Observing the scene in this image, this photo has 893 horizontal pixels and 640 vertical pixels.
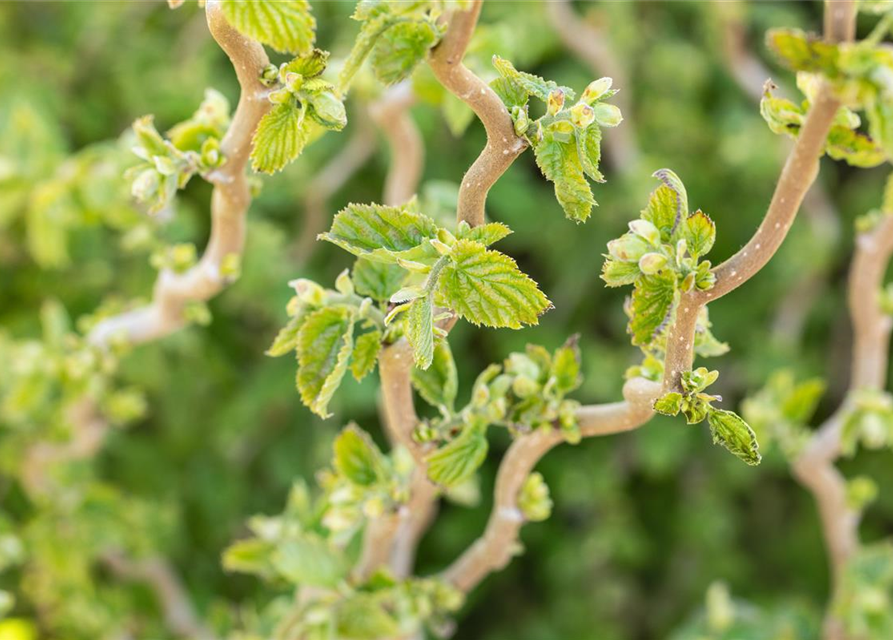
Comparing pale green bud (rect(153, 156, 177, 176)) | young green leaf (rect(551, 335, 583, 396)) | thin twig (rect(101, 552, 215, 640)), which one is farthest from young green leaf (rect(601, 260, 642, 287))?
thin twig (rect(101, 552, 215, 640))

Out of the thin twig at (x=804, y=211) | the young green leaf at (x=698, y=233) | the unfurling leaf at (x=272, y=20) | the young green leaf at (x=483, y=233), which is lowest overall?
the thin twig at (x=804, y=211)

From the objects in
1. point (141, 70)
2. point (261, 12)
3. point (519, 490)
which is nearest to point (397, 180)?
point (519, 490)

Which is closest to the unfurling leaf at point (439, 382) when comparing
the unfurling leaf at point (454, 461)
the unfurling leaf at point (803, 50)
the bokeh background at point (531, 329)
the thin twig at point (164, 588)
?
the unfurling leaf at point (454, 461)

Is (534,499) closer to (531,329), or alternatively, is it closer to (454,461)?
(454,461)

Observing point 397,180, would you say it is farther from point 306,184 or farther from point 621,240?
point 621,240

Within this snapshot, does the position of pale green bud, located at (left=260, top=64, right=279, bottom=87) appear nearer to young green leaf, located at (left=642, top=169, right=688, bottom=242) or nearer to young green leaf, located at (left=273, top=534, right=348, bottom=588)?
young green leaf, located at (left=642, top=169, right=688, bottom=242)

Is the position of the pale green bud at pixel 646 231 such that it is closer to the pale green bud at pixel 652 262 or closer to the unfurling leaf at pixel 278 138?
the pale green bud at pixel 652 262

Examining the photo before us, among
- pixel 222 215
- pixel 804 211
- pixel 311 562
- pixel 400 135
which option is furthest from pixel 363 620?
pixel 804 211
